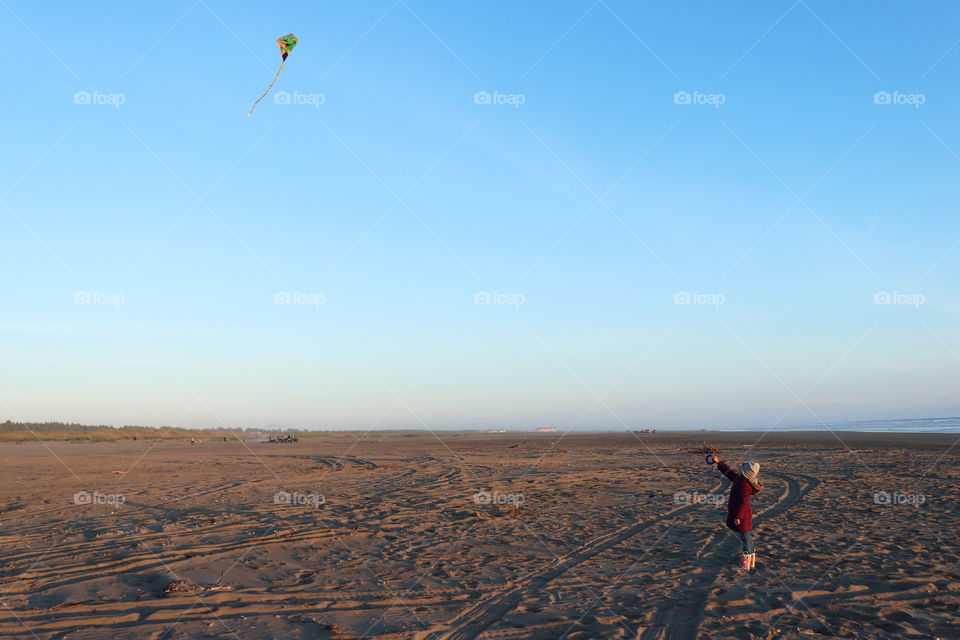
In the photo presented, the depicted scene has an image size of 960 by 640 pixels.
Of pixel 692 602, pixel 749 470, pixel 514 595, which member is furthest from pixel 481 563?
pixel 749 470

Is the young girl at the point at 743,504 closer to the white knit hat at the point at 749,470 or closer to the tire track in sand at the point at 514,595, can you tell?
the white knit hat at the point at 749,470

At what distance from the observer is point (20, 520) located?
45.3ft

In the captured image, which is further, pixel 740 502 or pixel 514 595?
pixel 740 502

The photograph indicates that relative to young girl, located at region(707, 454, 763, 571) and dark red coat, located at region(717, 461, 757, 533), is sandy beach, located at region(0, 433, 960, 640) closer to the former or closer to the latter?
young girl, located at region(707, 454, 763, 571)

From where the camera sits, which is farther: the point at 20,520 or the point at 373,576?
the point at 20,520

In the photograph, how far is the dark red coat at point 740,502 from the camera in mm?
9094

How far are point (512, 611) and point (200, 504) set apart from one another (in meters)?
11.9

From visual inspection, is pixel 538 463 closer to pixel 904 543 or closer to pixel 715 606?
pixel 904 543

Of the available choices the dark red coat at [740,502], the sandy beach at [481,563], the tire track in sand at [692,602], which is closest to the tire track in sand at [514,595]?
the sandy beach at [481,563]

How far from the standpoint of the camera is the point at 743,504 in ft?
30.1

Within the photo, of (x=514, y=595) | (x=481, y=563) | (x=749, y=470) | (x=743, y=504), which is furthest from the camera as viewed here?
(x=481, y=563)

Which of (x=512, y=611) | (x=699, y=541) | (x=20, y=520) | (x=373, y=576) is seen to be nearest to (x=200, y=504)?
(x=20, y=520)

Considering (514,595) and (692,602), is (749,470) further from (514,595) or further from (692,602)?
(514,595)

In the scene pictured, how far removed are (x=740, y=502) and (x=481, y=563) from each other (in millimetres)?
4393
